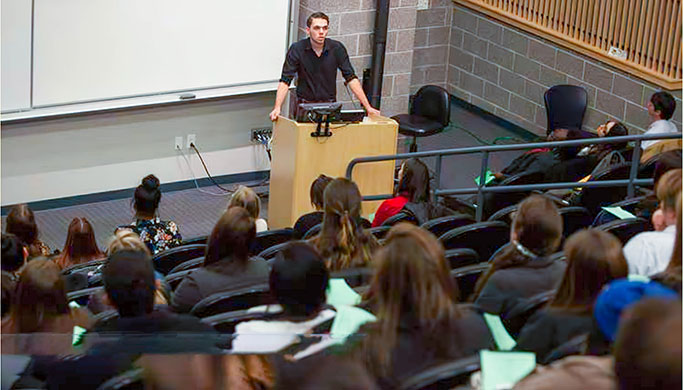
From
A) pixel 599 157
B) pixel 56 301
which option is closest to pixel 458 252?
pixel 56 301

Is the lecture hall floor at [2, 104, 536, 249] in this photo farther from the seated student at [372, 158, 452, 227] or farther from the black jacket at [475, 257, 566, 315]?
the black jacket at [475, 257, 566, 315]

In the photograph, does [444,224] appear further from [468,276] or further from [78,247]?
[78,247]

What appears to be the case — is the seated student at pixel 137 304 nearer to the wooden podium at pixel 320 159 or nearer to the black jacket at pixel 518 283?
the black jacket at pixel 518 283

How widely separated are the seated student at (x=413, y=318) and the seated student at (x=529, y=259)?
42 centimetres

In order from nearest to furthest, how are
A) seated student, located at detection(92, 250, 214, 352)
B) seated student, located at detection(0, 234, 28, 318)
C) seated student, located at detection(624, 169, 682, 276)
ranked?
1. seated student, located at detection(92, 250, 214, 352)
2. seated student, located at detection(624, 169, 682, 276)
3. seated student, located at detection(0, 234, 28, 318)

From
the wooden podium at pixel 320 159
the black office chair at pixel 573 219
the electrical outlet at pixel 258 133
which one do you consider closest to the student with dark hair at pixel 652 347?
the black office chair at pixel 573 219

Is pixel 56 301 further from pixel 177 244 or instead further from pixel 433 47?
pixel 433 47

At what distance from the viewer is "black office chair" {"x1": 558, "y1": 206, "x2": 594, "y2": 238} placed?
519 centimetres

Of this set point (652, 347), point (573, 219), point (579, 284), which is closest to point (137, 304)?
point (579, 284)

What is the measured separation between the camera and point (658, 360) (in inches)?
74.5

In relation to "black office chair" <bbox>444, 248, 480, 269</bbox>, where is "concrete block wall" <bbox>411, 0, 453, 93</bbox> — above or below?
above

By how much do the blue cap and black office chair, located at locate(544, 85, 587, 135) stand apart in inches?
244

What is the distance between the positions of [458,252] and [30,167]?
4187 millimetres

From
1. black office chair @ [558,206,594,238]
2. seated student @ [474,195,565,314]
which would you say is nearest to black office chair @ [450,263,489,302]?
seated student @ [474,195,565,314]
